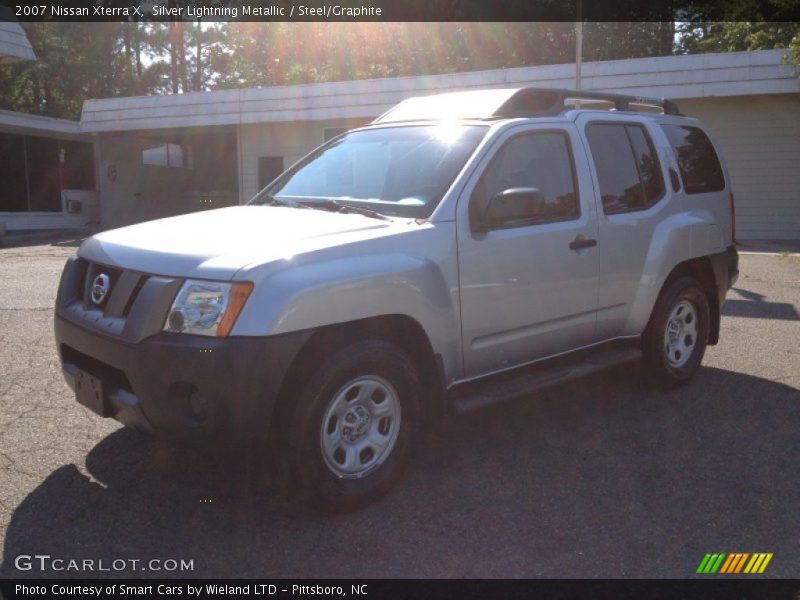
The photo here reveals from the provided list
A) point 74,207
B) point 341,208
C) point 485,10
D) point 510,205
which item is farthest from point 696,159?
point 485,10

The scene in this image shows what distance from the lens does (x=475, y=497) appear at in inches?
159

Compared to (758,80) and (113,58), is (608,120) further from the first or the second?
(113,58)

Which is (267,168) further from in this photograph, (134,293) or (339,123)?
(134,293)

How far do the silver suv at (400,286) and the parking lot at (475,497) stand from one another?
0.34m

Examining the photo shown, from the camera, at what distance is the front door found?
14.2 feet

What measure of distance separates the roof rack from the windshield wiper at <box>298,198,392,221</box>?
979 mm

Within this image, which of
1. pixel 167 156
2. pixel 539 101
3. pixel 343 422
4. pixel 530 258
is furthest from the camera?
pixel 167 156

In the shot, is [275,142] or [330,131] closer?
[330,131]

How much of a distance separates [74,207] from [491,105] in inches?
915

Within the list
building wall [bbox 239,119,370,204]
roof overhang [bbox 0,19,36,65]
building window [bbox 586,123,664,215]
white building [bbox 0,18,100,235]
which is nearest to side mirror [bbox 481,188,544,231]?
building window [bbox 586,123,664,215]

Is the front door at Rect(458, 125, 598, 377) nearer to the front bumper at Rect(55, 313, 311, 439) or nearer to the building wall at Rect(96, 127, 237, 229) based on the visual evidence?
the front bumper at Rect(55, 313, 311, 439)

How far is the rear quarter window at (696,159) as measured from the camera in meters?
6.04
